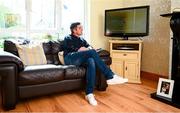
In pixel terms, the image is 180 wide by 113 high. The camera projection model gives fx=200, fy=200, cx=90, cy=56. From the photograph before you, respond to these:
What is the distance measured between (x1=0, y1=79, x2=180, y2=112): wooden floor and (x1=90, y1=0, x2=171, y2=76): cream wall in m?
0.80

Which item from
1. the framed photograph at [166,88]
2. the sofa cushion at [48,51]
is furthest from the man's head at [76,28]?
the framed photograph at [166,88]

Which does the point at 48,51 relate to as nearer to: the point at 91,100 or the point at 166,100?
the point at 91,100

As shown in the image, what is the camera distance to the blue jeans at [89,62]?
8.71 feet

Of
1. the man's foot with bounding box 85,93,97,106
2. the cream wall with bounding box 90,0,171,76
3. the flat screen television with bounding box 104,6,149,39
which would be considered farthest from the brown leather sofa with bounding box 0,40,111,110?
the cream wall with bounding box 90,0,171,76

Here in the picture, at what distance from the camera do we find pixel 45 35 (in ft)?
12.4

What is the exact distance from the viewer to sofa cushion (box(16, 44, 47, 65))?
287 cm

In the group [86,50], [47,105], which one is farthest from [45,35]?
[47,105]

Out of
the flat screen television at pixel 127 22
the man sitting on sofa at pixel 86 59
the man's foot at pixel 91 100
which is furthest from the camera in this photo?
the flat screen television at pixel 127 22

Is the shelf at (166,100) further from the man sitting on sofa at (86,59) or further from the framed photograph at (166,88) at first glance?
the man sitting on sofa at (86,59)

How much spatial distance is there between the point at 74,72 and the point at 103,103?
56cm

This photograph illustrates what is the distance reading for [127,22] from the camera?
3.61 metres

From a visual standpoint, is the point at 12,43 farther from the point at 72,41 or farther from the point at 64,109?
the point at 64,109

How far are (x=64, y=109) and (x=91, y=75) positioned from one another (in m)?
0.59

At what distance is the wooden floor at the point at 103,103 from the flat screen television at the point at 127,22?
3.50 ft
